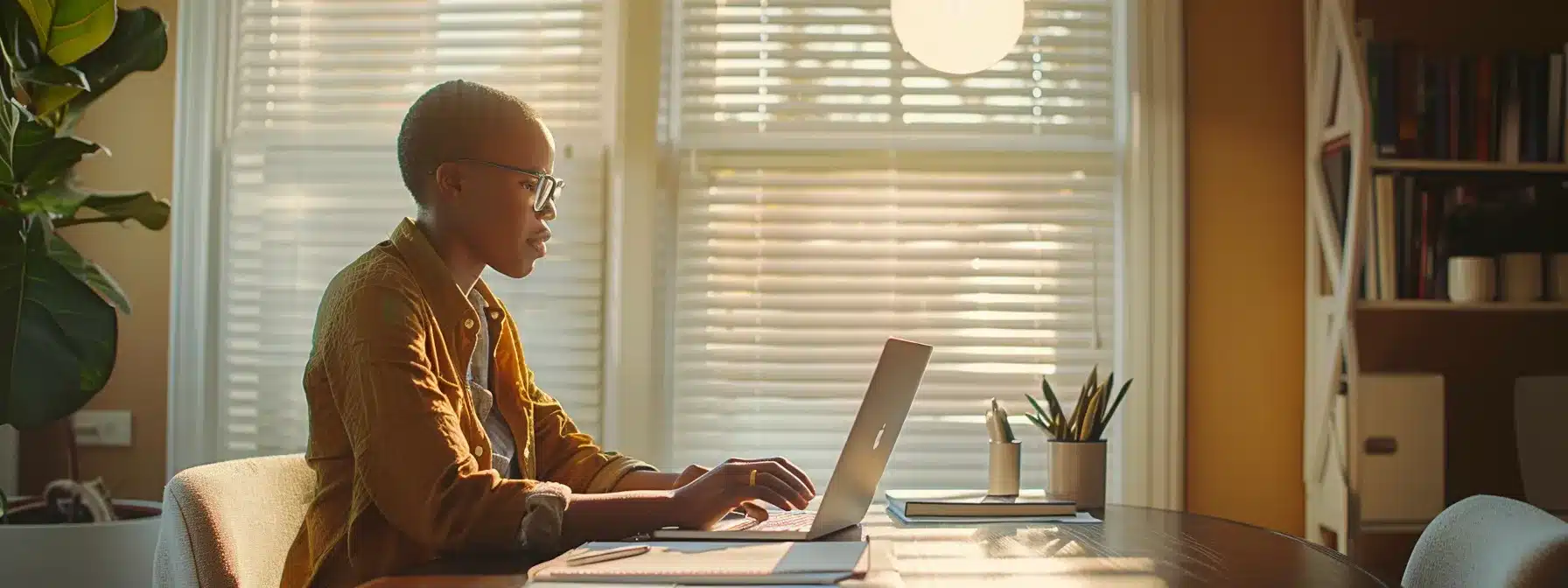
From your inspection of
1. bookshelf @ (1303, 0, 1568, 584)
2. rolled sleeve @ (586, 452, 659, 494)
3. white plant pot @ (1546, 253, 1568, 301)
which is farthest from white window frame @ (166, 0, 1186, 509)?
rolled sleeve @ (586, 452, 659, 494)

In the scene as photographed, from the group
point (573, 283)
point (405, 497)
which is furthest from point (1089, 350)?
point (405, 497)

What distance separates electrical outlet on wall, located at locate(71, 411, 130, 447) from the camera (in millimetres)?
3148

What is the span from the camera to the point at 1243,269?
10.3ft

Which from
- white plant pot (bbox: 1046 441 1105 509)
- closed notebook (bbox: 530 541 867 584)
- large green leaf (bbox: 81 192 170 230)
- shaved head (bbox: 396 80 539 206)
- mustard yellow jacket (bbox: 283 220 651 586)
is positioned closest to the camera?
closed notebook (bbox: 530 541 867 584)

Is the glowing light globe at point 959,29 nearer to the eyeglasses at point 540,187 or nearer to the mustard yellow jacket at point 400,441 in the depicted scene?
the eyeglasses at point 540,187

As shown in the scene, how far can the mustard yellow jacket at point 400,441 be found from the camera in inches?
58.1

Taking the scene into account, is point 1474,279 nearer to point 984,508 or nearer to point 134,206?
point 984,508

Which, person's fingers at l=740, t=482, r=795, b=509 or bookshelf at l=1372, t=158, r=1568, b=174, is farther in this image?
bookshelf at l=1372, t=158, r=1568, b=174

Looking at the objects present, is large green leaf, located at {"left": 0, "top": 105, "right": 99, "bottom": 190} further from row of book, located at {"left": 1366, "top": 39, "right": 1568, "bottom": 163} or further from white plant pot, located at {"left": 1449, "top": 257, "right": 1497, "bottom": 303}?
white plant pot, located at {"left": 1449, "top": 257, "right": 1497, "bottom": 303}

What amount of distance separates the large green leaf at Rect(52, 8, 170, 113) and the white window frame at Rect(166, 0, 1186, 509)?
1.65 feet

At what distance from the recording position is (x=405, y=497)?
4.83 ft

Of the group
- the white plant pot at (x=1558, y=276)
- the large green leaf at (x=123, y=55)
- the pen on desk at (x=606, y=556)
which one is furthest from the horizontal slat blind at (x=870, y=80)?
the pen on desk at (x=606, y=556)

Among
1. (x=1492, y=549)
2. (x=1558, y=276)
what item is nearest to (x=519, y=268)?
(x=1492, y=549)

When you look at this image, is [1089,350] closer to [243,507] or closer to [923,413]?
[923,413]
